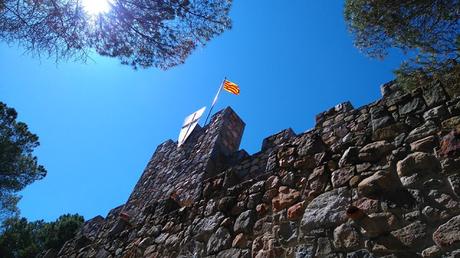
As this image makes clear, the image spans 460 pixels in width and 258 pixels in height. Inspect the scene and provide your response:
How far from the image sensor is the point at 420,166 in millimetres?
2215

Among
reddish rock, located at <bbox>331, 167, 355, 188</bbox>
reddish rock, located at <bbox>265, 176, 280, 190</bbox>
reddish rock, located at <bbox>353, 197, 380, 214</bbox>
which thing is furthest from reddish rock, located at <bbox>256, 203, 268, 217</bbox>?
reddish rock, located at <bbox>353, 197, 380, 214</bbox>

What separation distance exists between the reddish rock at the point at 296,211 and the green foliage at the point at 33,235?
10.6 m

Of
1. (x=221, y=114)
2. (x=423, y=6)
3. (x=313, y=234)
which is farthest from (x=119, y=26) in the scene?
(x=313, y=234)

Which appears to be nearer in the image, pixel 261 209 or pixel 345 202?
pixel 345 202

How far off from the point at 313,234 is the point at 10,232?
13265 mm

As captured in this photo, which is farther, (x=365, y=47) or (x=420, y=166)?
(x=365, y=47)

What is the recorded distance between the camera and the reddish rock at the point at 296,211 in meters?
2.69

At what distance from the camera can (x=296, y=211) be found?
8.91 feet

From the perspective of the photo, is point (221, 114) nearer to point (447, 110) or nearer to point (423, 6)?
point (423, 6)

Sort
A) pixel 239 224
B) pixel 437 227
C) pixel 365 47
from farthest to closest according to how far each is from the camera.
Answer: pixel 365 47 → pixel 239 224 → pixel 437 227

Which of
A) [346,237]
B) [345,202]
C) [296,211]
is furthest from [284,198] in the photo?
[346,237]

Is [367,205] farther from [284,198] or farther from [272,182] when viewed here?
[272,182]

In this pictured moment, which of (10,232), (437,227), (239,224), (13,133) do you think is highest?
(13,133)

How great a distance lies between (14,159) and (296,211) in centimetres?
1089
